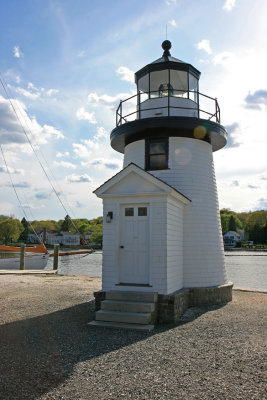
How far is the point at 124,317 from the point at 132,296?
0.70 m

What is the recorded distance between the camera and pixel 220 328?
7410 mm

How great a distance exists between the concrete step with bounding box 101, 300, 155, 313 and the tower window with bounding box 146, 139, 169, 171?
440cm

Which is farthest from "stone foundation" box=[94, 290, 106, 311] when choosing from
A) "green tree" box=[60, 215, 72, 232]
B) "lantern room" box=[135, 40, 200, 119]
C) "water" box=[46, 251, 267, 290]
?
"green tree" box=[60, 215, 72, 232]

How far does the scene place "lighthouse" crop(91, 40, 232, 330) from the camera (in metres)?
8.39

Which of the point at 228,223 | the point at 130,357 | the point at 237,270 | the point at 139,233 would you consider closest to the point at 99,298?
the point at 139,233

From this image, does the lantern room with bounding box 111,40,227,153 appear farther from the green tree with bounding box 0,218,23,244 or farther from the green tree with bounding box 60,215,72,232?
the green tree with bounding box 60,215,72,232

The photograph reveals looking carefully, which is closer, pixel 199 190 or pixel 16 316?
→ pixel 16 316

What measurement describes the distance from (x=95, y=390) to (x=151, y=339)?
7.74 ft

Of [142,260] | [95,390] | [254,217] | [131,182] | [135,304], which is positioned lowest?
[95,390]

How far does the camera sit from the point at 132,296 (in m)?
8.27

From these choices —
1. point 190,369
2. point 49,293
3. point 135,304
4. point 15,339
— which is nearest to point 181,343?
point 190,369

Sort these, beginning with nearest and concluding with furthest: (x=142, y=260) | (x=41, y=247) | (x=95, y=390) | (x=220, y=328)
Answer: (x=95, y=390), (x=220, y=328), (x=142, y=260), (x=41, y=247)

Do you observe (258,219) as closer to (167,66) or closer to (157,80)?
(157,80)

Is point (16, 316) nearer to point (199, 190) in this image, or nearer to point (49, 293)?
point (49, 293)
